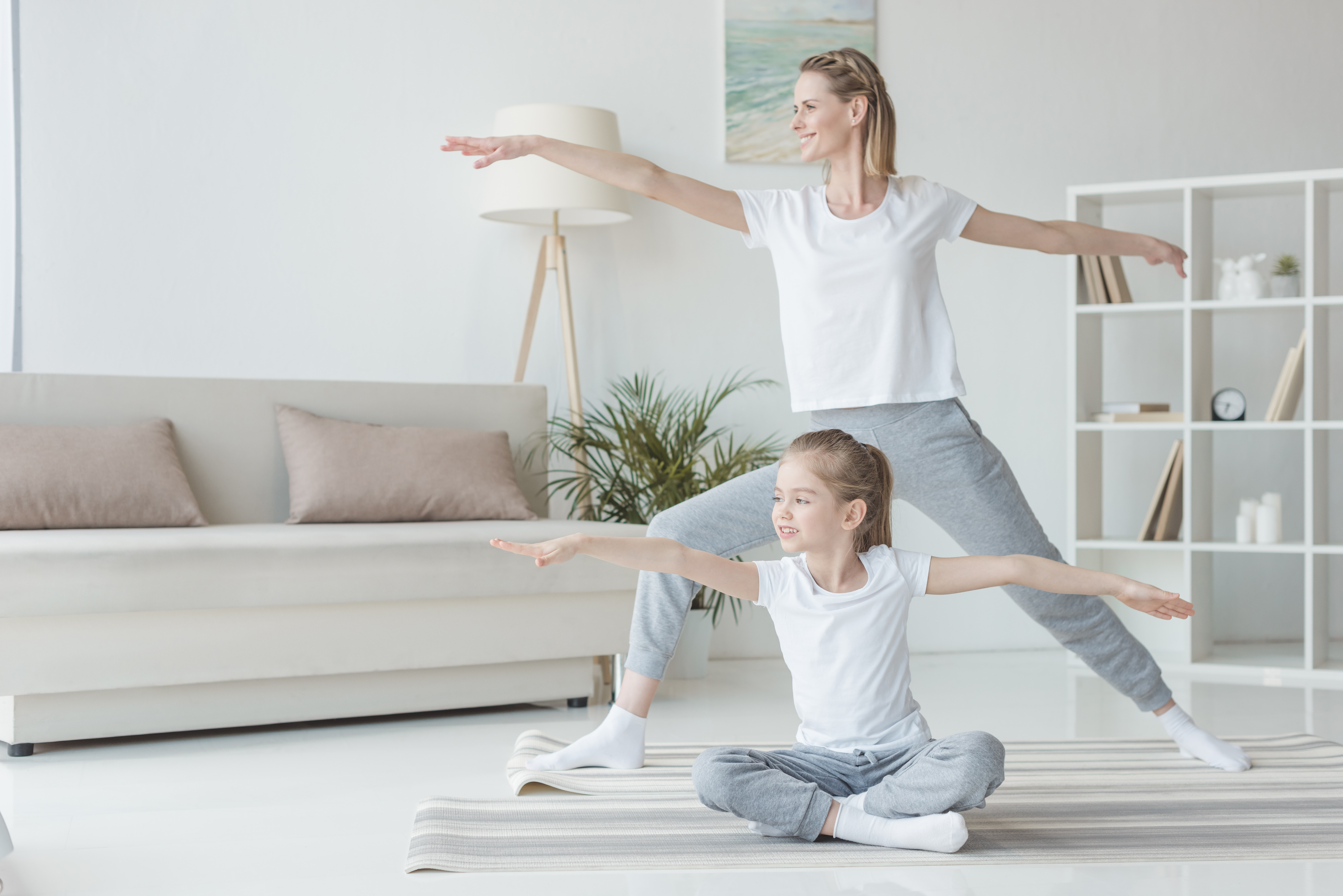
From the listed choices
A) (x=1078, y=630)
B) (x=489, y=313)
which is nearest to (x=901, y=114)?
(x=489, y=313)

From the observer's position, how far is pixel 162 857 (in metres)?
1.85

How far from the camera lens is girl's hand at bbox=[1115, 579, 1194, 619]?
170 centimetres

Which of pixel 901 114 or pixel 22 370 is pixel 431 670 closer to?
pixel 22 370

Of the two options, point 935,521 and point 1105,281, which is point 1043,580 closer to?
point 935,521

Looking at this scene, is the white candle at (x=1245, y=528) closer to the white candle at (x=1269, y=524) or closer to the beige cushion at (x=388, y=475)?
the white candle at (x=1269, y=524)

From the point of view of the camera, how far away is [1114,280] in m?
3.92

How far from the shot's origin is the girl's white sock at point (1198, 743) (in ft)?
7.78

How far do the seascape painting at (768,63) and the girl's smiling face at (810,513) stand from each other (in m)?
2.48

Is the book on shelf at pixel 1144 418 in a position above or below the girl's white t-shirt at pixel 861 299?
below

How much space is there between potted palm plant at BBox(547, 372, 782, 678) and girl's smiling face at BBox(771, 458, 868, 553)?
1.47 metres

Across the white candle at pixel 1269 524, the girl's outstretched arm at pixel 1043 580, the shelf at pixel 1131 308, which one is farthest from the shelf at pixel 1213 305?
the girl's outstretched arm at pixel 1043 580

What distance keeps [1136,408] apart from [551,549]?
2915 millimetres

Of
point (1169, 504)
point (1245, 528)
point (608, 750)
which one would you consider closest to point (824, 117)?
point (608, 750)

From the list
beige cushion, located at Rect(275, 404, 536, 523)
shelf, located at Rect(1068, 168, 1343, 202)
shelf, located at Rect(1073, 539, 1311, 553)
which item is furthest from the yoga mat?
shelf, located at Rect(1068, 168, 1343, 202)
